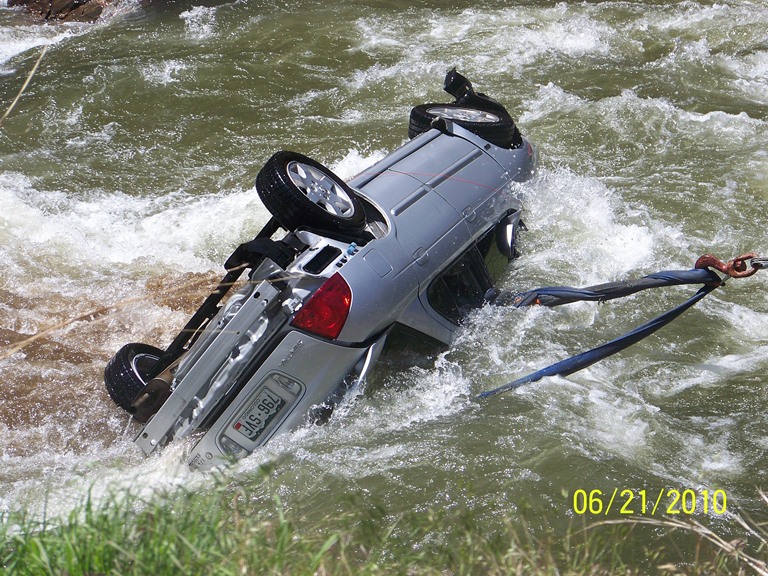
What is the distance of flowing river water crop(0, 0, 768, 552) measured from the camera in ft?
14.4

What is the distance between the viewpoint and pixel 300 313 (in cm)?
408

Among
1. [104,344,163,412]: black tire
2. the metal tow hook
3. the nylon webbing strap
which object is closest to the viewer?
the metal tow hook

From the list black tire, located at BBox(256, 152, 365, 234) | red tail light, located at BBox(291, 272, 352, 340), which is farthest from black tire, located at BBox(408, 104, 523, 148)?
red tail light, located at BBox(291, 272, 352, 340)

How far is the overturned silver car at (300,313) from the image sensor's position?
161 inches

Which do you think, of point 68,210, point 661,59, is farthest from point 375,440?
point 661,59

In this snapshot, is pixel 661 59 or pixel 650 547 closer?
pixel 650 547

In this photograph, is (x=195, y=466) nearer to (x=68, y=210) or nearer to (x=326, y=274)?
(x=326, y=274)

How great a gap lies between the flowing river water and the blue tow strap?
21 cm

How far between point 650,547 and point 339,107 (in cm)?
658

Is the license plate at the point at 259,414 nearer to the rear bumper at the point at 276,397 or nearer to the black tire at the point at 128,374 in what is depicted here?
the rear bumper at the point at 276,397

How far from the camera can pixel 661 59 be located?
10.5 metres

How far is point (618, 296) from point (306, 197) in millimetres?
1826
